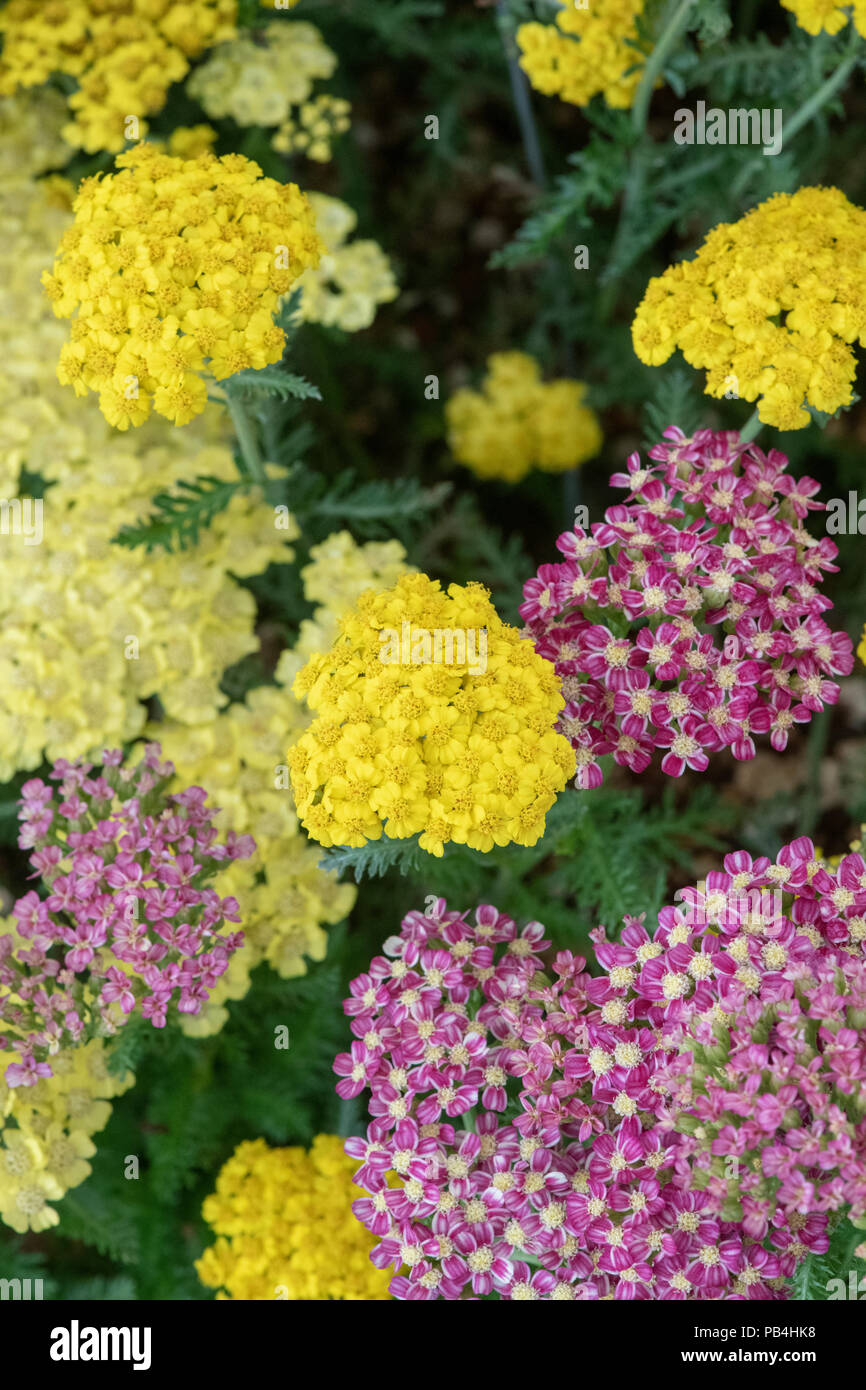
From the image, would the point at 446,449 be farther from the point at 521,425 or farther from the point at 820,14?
the point at 820,14

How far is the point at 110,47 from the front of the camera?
2.68 meters

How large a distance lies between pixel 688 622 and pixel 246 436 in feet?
3.35

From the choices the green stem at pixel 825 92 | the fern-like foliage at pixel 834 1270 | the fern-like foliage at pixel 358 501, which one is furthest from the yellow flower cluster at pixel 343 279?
the fern-like foliage at pixel 834 1270

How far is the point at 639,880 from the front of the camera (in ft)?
7.89

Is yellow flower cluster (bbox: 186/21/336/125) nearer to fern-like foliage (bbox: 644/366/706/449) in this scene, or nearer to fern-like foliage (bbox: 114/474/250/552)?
fern-like foliage (bbox: 114/474/250/552)

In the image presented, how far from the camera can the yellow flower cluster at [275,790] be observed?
8.13 feet

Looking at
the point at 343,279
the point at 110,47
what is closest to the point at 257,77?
the point at 110,47

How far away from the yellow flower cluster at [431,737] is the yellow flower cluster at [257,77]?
169cm

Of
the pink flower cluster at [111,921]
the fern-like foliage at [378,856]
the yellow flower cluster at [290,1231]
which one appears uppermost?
the fern-like foliage at [378,856]

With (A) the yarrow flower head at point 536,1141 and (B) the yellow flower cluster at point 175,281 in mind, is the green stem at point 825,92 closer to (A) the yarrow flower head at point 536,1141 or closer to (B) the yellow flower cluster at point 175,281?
(B) the yellow flower cluster at point 175,281

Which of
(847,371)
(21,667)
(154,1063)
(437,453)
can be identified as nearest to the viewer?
(847,371)
